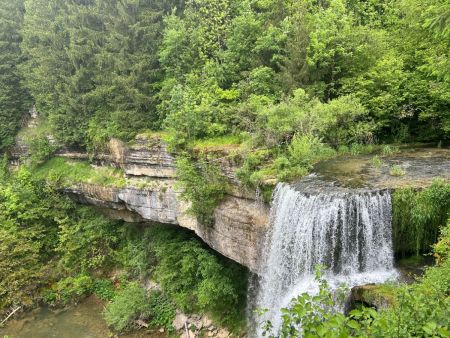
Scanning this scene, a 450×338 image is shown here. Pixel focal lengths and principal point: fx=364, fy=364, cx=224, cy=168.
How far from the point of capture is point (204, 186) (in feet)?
45.6

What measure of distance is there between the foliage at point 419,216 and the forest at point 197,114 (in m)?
0.03

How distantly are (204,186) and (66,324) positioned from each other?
9.75 metres

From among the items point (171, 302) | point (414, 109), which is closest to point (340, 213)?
point (414, 109)

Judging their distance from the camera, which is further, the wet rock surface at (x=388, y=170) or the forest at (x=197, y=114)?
the forest at (x=197, y=114)

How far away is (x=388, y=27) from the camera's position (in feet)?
60.9

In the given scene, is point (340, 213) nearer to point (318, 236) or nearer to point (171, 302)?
point (318, 236)

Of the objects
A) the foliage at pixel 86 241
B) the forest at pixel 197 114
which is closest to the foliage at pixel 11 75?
the forest at pixel 197 114

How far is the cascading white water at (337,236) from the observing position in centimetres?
970

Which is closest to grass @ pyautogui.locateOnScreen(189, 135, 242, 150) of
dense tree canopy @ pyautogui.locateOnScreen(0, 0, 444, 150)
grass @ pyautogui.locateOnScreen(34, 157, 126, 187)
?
dense tree canopy @ pyautogui.locateOnScreen(0, 0, 444, 150)

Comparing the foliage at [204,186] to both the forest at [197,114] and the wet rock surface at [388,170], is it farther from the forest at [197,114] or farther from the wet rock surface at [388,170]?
the wet rock surface at [388,170]

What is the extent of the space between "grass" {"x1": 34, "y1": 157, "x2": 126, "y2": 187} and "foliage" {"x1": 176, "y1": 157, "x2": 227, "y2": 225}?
5901 mm

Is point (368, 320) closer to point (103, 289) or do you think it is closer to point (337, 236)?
point (337, 236)

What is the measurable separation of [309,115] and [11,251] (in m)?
15.8

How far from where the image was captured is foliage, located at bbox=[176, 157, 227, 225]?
13883 millimetres
